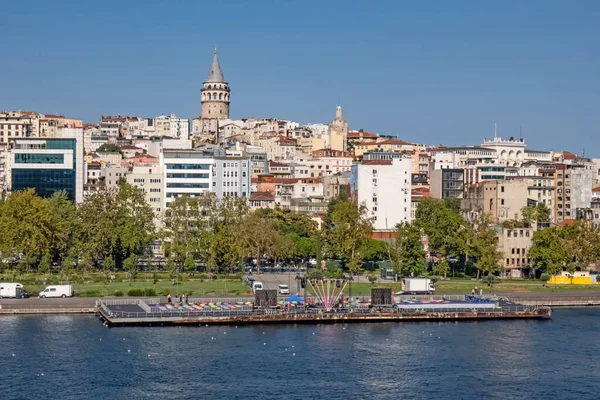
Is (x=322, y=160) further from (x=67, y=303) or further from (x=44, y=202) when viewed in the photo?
(x=67, y=303)

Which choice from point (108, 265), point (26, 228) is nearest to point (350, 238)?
point (108, 265)

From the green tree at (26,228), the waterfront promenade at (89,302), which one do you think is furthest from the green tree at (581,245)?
the green tree at (26,228)

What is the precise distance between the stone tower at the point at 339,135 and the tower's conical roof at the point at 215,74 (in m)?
19.3

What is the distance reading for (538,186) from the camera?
85.6 m

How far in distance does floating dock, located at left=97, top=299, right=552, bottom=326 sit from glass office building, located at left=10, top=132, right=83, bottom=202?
96.8ft

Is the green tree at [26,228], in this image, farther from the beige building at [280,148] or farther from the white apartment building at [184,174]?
the beige building at [280,148]

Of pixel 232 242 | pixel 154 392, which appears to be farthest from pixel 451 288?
pixel 154 392

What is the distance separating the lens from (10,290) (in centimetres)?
5269

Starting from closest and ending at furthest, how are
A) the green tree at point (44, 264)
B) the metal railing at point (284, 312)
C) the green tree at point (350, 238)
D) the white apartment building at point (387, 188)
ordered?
the metal railing at point (284, 312) → the green tree at point (44, 264) → the green tree at point (350, 238) → the white apartment building at point (387, 188)

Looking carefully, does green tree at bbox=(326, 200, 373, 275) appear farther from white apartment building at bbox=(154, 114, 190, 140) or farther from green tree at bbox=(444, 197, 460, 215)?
white apartment building at bbox=(154, 114, 190, 140)

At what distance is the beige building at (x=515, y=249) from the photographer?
66125 millimetres

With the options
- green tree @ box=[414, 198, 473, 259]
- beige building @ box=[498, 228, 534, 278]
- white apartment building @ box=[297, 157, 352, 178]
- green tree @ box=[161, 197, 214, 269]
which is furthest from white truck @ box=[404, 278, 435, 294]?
white apartment building @ box=[297, 157, 352, 178]

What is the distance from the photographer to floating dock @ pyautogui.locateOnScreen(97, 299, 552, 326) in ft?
154

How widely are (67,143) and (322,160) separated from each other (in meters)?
34.3
